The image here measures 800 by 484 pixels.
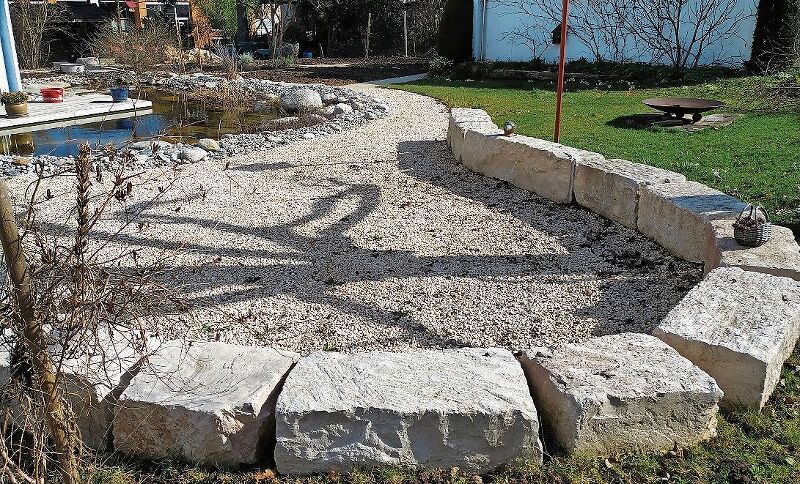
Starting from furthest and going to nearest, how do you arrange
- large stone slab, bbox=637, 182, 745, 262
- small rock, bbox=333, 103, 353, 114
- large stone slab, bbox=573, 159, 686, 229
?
small rock, bbox=333, 103, 353, 114, large stone slab, bbox=573, 159, 686, 229, large stone slab, bbox=637, 182, 745, 262

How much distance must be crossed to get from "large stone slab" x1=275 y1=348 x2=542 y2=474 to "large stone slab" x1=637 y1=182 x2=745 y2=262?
245 centimetres

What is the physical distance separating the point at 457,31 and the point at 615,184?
39.3 feet

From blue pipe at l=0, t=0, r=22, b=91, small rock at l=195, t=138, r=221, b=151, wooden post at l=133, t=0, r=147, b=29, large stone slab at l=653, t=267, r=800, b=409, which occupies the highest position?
wooden post at l=133, t=0, r=147, b=29

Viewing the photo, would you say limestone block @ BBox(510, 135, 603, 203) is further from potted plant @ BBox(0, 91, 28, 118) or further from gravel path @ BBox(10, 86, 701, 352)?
potted plant @ BBox(0, 91, 28, 118)

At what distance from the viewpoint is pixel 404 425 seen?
2604 mm

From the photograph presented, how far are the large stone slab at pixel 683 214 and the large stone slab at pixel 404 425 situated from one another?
8.03 ft

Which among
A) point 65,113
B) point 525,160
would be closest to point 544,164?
point 525,160

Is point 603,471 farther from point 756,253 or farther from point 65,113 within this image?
point 65,113

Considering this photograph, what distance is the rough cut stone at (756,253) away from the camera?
3.75m

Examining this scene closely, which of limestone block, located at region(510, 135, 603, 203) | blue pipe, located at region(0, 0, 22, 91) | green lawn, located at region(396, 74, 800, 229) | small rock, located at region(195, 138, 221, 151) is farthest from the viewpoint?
blue pipe, located at region(0, 0, 22, 91)

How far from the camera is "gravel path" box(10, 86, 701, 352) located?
13.1 ft

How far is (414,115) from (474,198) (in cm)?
487

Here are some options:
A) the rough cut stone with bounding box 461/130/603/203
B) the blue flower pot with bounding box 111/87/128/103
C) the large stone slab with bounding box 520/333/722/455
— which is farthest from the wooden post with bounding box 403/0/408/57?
the large stone slab with bounding box 520/333/722/455

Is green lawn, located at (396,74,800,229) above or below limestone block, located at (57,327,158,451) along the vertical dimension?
above
